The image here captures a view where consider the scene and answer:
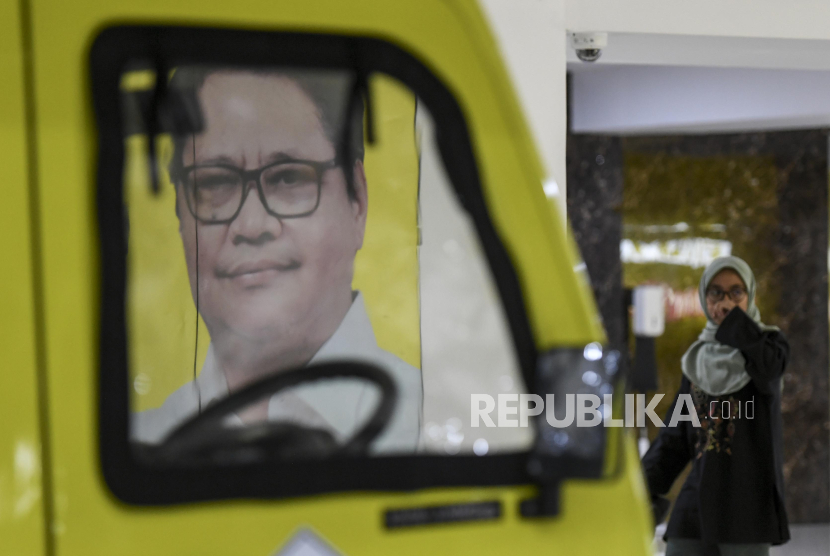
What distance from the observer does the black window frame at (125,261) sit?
3.22 feet

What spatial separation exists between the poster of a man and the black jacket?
2815 mm

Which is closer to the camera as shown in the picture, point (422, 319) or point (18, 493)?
point (18, 493)

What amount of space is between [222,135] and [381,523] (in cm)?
50

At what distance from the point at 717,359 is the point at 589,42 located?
4.83ft

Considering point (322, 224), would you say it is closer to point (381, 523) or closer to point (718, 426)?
point (381, 523)

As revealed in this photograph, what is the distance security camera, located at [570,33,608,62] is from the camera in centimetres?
315

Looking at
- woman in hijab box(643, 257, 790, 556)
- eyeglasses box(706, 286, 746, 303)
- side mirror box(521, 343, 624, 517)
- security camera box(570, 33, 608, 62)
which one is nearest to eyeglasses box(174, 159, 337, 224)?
side mirror box(521, 343, 624, 517)

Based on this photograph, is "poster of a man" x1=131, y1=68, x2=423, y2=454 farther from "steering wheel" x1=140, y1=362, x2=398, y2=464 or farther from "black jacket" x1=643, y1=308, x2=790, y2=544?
"black jacket" x1=643, y1=308, x2=790, y2=544

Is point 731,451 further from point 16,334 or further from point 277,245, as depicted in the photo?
point 16,334

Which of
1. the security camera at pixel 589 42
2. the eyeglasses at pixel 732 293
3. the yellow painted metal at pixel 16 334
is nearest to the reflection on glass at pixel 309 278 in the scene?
the yellow painted metal at pixel 16 334

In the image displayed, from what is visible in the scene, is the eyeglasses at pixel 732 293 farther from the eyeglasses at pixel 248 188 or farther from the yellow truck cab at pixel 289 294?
the eyeglasses at pixel 248 188

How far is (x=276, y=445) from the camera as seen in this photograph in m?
1.05

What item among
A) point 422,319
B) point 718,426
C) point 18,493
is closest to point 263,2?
point 422,319

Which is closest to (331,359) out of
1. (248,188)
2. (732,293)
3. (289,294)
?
(289,294)
